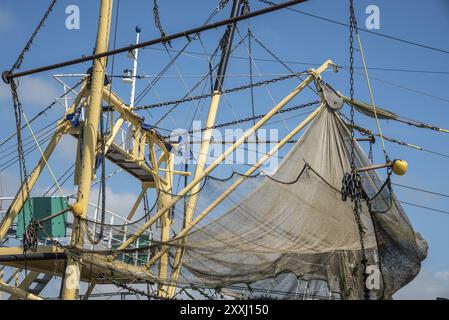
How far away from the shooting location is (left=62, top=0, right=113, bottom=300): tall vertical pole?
17.0 meters

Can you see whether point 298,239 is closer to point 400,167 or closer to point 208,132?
point 400,167

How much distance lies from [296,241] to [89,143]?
5250 mm

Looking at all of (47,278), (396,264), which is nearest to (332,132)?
(396,264)

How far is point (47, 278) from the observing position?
69.9ft

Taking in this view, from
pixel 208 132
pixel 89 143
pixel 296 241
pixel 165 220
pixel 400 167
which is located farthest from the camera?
pixel 165 220

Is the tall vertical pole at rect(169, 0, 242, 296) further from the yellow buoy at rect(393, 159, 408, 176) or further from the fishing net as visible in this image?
the yellow buoy at rect(393, 159, 408, 176)

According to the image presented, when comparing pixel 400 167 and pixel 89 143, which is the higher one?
pixel 89 143

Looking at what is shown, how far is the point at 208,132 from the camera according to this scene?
2056 centimetres

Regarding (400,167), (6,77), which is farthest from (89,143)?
(400,167)

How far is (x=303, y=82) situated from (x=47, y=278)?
860 centimetres

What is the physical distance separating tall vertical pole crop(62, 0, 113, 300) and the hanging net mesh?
1.58 m

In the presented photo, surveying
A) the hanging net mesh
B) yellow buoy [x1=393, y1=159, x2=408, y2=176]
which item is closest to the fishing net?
the hanging net mesh
